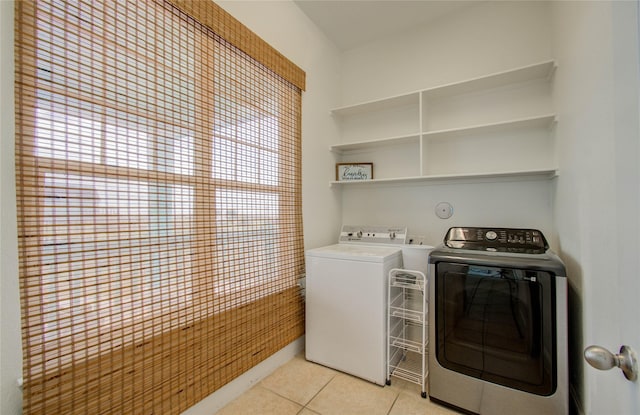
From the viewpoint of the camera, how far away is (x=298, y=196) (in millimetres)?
2230

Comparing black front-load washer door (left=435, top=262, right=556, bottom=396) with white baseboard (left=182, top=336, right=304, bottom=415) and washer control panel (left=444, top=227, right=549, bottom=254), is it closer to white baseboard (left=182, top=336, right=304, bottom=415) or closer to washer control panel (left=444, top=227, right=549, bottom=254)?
washer control panel (left=444, top=227, right=549, bottom=254)

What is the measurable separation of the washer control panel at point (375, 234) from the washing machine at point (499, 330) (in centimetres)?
62

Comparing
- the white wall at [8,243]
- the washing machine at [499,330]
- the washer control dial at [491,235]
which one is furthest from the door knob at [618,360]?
the white wall at [8,243]

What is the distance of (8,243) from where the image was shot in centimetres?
91

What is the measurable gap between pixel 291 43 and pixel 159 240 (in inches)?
72.5

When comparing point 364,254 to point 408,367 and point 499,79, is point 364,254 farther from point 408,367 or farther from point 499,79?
point 499,79

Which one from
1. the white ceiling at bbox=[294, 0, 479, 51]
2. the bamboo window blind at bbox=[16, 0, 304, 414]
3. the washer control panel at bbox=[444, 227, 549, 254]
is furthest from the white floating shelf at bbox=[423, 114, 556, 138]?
the bamboo window blind at bbox=[16, 0, 304, 414]

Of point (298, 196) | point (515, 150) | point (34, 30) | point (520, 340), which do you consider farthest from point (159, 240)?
point (515, 150)

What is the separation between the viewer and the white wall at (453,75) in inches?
81.4

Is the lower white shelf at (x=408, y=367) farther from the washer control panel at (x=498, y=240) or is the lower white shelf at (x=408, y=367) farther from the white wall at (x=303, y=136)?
the white wall at (x=303, y=136)

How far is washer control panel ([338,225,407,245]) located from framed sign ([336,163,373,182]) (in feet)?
1.59

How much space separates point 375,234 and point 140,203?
1.87 m

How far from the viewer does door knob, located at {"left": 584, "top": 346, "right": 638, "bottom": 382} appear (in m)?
0.53

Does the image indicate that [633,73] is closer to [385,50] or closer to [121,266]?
[121,266]
